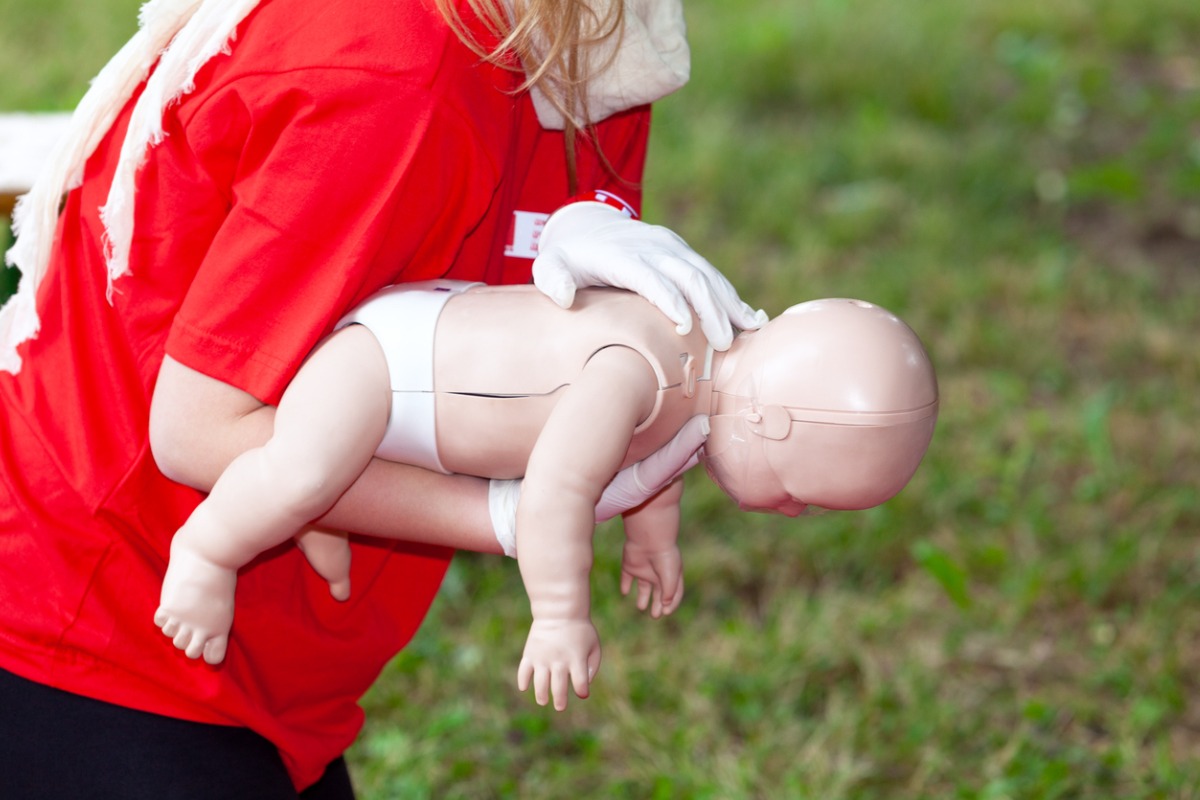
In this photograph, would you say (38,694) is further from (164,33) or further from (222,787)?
(164,33)

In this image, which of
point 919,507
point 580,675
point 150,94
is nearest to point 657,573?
point 580,675

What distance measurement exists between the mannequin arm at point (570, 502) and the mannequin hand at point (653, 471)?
0.32ft

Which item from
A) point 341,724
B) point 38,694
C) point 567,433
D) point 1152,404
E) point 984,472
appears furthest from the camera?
point 1152,404

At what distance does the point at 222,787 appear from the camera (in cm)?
131

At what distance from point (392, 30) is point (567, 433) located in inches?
14.0

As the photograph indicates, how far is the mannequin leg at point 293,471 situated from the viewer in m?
1.11

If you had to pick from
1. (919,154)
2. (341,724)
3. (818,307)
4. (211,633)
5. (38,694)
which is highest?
(818,307)

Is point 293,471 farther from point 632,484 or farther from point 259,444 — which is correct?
point 632,484

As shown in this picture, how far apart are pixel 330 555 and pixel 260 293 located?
0.30 metres

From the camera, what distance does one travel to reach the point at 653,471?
3.97 ft

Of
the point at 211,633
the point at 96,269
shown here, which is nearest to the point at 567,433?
the point at 211,633

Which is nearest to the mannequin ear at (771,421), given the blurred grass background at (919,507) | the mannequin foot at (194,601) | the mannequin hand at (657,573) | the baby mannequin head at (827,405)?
the baby mannequin head at (827,405)

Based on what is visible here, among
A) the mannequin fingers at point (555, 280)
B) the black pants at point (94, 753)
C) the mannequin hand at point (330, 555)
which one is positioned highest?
the mannequin fingers at point (555, 280)

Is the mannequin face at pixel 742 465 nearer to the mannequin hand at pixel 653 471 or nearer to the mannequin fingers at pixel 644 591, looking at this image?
the mannequin hand at pixel 653 471
